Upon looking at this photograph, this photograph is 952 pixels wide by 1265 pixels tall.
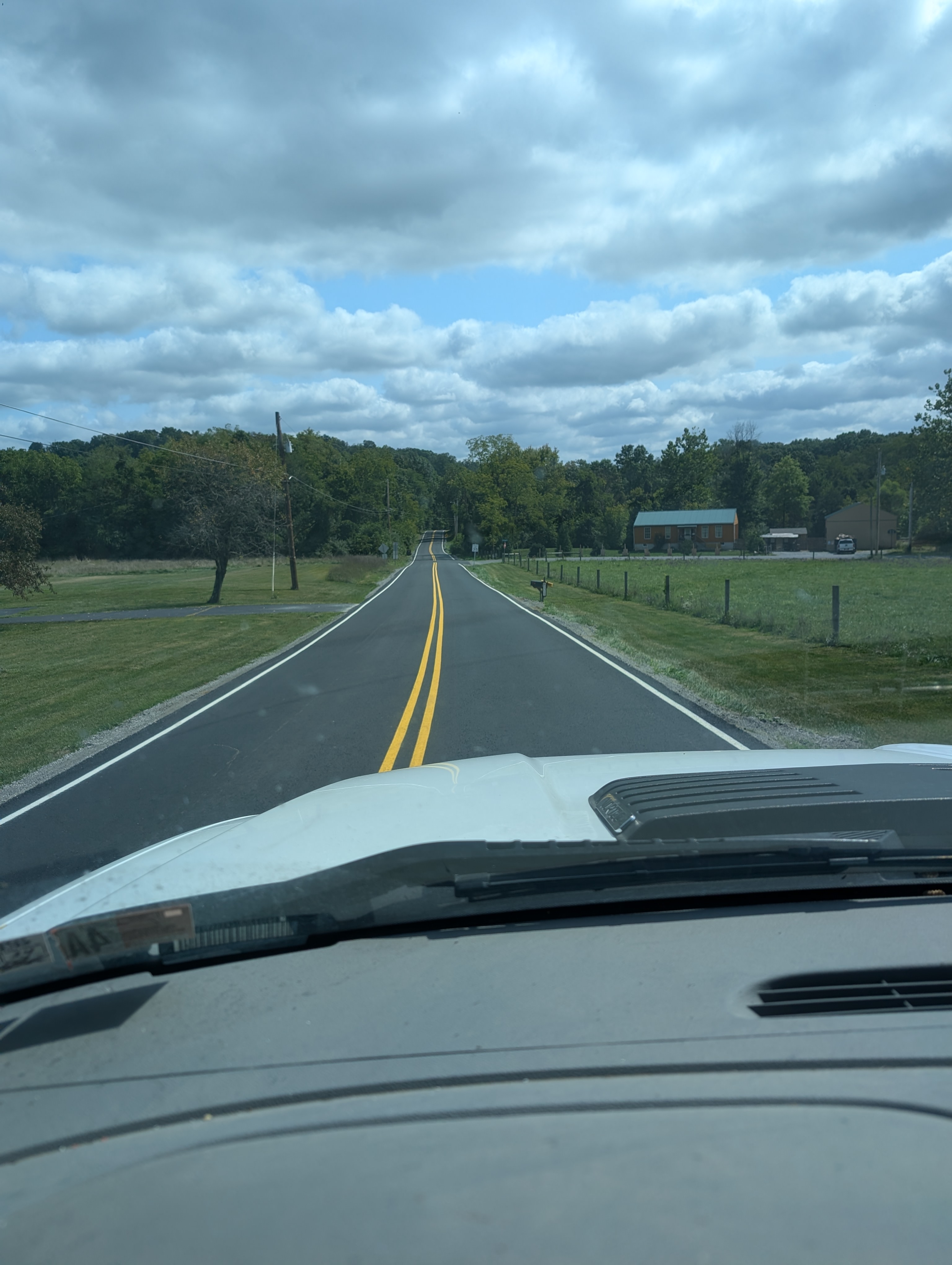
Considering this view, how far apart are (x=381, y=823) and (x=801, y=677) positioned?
1264 cm

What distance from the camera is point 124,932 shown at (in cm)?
222

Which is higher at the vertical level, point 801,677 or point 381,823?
point 381,823

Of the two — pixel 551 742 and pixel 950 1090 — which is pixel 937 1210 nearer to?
pixel 950 1090

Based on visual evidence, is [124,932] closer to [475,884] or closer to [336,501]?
[475,884]

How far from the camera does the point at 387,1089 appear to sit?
1828 mm

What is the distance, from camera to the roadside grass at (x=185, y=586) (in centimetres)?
3741

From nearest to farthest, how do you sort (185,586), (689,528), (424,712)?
(424,712)
(185,586)
(689,528)

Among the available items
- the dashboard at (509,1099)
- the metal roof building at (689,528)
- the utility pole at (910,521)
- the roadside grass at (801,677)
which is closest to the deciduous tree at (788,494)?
the metal roof building at (689,528)

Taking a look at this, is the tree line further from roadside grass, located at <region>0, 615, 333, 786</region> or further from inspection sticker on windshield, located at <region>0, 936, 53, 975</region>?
inspection sticker on windshield, located at <region>0, 936, 53, 975</region>

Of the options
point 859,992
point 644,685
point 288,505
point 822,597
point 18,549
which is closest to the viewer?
point 859,992

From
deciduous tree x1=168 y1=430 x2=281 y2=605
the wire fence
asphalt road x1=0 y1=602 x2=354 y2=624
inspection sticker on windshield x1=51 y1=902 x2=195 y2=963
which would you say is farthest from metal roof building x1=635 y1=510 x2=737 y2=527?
inspection sticker on windshield x1=51 y1=902 x2=195 y2=963

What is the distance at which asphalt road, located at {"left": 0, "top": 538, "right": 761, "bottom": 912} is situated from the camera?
709 cm

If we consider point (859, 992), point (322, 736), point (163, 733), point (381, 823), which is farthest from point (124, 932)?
point (163, 733)

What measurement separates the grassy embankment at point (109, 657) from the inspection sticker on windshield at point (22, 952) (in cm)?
801
